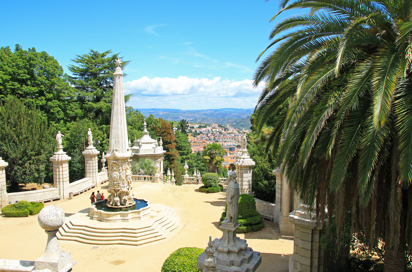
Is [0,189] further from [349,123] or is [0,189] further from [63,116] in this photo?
[349,123]

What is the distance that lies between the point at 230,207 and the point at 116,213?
10.9 metres

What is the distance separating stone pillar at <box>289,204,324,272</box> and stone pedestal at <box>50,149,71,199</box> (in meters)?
21.0

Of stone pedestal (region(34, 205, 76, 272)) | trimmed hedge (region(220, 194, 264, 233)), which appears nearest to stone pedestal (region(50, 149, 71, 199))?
trimmed hedge (region(220, 194, 264, 233))

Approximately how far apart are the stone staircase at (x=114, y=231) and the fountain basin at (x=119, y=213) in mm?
338

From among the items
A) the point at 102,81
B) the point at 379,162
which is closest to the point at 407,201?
the point at 379,162

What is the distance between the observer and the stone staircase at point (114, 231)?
16.8 metres

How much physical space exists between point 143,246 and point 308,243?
931 cm

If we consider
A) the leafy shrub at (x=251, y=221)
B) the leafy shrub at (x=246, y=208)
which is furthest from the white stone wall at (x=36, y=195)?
the leafy shrub at (x=251, y=221)

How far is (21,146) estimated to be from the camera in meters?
25.9

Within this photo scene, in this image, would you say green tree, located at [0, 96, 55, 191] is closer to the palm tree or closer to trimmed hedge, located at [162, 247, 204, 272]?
trimmed hedge, located at [162, 247, 204, 272]

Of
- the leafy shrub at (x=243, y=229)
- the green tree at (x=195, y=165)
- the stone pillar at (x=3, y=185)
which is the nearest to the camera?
the leafy shrub at (x=243, y=229)

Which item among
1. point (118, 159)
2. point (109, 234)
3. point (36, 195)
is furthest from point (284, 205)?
point (36, 195)

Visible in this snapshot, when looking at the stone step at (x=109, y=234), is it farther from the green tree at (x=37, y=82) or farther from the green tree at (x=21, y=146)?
the green tree at (x=37, y=82)

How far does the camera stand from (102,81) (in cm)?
4569
